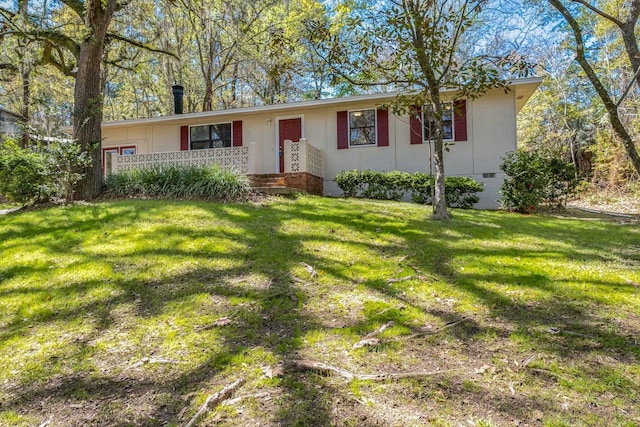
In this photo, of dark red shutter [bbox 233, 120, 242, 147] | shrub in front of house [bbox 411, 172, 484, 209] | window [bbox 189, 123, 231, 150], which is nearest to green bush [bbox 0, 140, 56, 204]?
window [bbox 189, 123, 231, 150]

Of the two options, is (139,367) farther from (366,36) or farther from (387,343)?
(366,36)

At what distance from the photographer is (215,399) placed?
6.57 ft

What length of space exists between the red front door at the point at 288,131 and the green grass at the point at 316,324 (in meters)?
7.06

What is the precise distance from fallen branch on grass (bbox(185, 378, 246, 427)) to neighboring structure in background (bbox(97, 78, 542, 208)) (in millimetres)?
8029

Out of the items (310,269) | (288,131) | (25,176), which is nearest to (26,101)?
(25,176)

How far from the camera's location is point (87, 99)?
341 inches

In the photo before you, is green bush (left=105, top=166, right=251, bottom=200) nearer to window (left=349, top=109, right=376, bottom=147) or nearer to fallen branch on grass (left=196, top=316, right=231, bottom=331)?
window (left=349, top=109, right=376, bottom=147)

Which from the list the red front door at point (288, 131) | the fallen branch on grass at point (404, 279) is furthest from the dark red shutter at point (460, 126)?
the fallen branch on grass at point (404, 279)

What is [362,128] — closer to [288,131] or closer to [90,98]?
[288,131]

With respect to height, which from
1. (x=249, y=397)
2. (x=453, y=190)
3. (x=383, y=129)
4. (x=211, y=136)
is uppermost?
(x=211, y=136)

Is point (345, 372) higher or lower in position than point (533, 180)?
lower

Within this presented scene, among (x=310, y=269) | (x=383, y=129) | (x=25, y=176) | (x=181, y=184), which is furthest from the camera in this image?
(x=383, y=129)

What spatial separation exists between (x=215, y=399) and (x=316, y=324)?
40.3 inches

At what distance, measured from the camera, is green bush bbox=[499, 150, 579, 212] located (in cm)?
866
